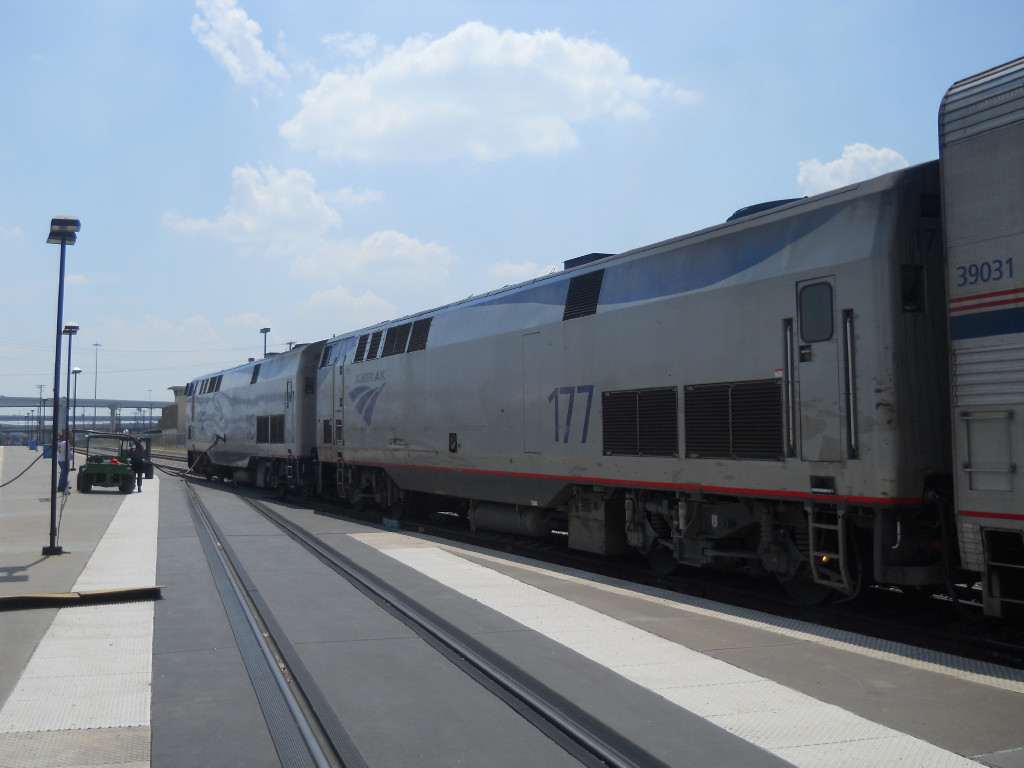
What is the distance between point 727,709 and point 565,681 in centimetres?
112

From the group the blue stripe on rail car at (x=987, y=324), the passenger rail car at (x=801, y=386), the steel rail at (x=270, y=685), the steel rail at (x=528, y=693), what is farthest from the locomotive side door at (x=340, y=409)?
the blue stripe on rail car at (x=987, y=324)

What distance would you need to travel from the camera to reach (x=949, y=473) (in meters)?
7.29

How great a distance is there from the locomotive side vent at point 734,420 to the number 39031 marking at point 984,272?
198cm

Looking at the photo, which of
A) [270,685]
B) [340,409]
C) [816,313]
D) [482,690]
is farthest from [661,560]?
[340,409]

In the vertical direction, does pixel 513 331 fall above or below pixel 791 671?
above

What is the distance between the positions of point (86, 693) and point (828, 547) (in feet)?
20.0

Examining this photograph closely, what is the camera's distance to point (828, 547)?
7.81 meters

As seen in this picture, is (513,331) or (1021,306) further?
(513,331)

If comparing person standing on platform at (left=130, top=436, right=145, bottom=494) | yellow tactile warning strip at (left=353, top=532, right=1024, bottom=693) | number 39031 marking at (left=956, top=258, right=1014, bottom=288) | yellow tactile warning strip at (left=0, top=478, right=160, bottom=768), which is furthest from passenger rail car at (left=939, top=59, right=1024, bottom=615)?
person standing on platform at (left=130, top=436, right=145, bottom=494)

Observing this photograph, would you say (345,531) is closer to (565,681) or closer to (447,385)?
(447,385)

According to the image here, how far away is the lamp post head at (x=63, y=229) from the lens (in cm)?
1191

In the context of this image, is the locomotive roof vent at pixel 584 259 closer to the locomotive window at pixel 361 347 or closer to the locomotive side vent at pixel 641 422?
the locomotive side vent at pixel 641 422

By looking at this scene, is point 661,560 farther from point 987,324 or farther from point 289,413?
point 289,413

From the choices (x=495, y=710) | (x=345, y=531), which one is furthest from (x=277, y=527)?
(x=495, y=710)
